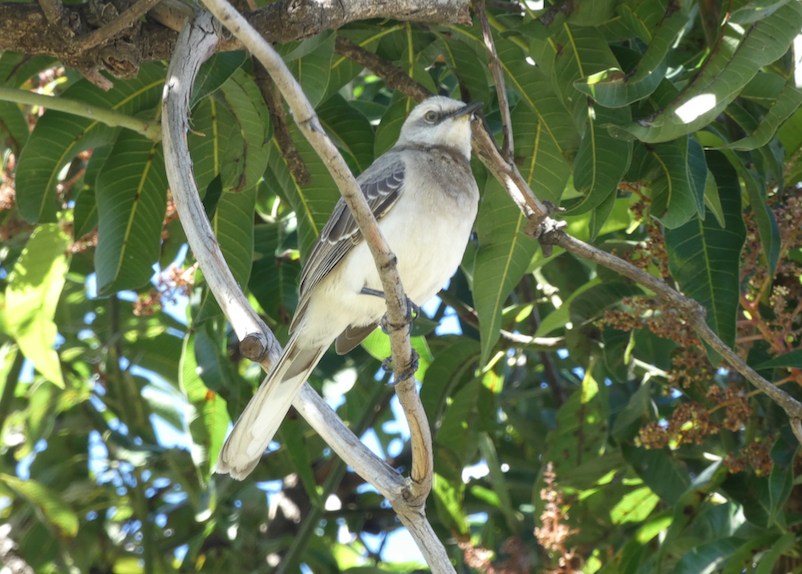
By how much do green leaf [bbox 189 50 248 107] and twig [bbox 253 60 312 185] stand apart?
1.55ft

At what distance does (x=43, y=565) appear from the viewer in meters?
5.56

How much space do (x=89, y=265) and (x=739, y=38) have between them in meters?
4.37

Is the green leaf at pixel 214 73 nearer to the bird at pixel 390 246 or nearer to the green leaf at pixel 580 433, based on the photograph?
the bird at pixel 390 246

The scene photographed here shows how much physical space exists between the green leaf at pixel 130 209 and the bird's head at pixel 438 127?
3.97 ft

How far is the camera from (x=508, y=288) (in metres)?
3.67

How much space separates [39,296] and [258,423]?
1938 millimetres

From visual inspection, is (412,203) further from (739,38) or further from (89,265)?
(89,265)

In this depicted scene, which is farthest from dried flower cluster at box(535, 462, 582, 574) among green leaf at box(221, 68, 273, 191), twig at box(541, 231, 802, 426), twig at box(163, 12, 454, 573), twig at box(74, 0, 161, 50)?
twig at box(74, 0, 161, 50)

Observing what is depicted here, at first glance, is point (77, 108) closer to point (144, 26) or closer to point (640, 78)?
point (144, 26)

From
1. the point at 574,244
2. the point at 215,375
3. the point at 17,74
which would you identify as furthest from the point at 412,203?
the point at 17,74

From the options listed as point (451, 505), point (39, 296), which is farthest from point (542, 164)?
point (39, 296)

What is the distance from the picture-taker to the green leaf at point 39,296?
4430mm

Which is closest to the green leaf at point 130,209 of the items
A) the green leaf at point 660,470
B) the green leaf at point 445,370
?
the green leaf at point 445,370

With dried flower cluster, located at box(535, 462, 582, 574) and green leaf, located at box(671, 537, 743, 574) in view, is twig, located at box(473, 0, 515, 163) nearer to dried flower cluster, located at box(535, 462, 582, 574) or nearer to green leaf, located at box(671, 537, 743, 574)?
dried flower cluster, located at box(535, 462, 582, 574)
